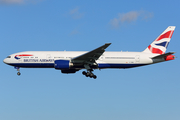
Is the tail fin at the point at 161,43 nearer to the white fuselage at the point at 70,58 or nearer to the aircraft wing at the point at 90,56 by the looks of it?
the white fuselage at the point at 70,58

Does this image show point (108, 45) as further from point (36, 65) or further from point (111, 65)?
point (36, 65)

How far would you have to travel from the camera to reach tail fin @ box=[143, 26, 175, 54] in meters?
52.4

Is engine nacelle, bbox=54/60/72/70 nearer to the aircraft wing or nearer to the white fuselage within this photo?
the aircraft wing

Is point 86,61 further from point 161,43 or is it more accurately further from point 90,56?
point 161,43

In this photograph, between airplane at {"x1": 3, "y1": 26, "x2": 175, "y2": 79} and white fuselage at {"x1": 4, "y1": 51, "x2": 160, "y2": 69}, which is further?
white fuselage at {"x1": 4, "y1": 51, "x2": 160, "y2": 69}

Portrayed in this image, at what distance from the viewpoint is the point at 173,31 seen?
177 ft

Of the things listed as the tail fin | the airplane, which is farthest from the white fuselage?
the tail fin

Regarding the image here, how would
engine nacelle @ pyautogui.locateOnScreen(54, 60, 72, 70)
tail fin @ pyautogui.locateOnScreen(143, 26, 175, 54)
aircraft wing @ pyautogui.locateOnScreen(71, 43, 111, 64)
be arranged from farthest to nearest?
tail fin @ pyautogui.locateOnScreen(143, 26, 175, 54)
engine nacelle @ pyautogui.locateOnScreen(54, 60, 72, 70)
aircraft wing @ pyautogui.locateOnScreen(71, 43, 111, 64)

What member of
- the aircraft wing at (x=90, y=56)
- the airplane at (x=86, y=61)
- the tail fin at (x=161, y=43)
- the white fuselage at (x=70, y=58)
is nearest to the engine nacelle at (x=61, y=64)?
the airplane at (x=86, y=61)

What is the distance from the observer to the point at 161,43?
2083 inches

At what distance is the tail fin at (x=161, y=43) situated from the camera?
172 ft

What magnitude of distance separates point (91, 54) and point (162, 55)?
34.2 feet

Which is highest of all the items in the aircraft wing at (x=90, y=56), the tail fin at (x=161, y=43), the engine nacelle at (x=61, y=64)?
the tail fin at (x=161, y=43)

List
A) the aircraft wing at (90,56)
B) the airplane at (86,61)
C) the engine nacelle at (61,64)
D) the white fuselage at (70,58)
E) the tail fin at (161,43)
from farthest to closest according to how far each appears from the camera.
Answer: the tail fin at (161,43) < the white fuselage at (70,58) < the airplane at (86,61) < the engine nacelle at (61,64) < the aircraft wing at (90,56)
